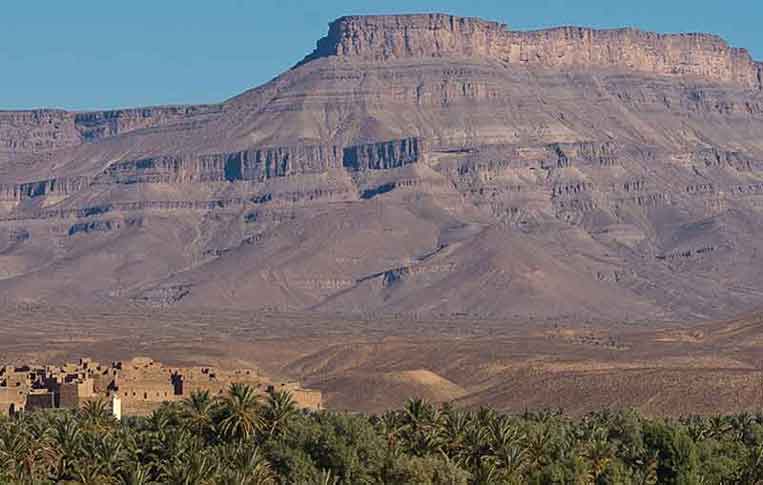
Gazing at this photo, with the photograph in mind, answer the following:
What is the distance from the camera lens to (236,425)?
8550 cm

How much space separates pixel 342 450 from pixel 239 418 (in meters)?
3.96

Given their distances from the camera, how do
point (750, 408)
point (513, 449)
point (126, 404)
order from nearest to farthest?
point (513, 449) → point (126, 404) → point (750, 408)

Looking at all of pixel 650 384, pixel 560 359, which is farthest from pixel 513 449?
pixel 560 359

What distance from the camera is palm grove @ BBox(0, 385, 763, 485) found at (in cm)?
7694

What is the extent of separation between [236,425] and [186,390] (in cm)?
4371

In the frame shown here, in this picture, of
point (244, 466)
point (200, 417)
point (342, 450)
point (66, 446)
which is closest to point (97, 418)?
point (200, 417)

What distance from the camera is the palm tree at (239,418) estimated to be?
85.5 meters

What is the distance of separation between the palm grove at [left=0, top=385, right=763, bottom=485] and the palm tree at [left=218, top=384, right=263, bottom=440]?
5 cm

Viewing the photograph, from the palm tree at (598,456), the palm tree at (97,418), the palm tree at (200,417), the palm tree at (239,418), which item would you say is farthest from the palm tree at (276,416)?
the palm tree at (598,456)

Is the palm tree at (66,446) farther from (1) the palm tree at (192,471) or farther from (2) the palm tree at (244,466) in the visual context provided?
(2) the palm tree at (244,466)

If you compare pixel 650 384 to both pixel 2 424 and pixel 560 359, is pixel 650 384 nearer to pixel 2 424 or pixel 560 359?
pixel 560 359

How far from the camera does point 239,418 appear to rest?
281ft

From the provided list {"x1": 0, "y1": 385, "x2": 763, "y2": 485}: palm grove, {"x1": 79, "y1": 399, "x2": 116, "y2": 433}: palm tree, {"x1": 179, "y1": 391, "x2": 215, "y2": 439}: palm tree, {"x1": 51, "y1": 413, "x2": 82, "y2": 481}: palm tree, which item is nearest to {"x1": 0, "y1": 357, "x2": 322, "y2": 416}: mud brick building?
{"x1": 79, "y1": 399, "x2": 116, "y2": 433}: palm tree

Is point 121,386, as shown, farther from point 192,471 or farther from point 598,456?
point 192,471
